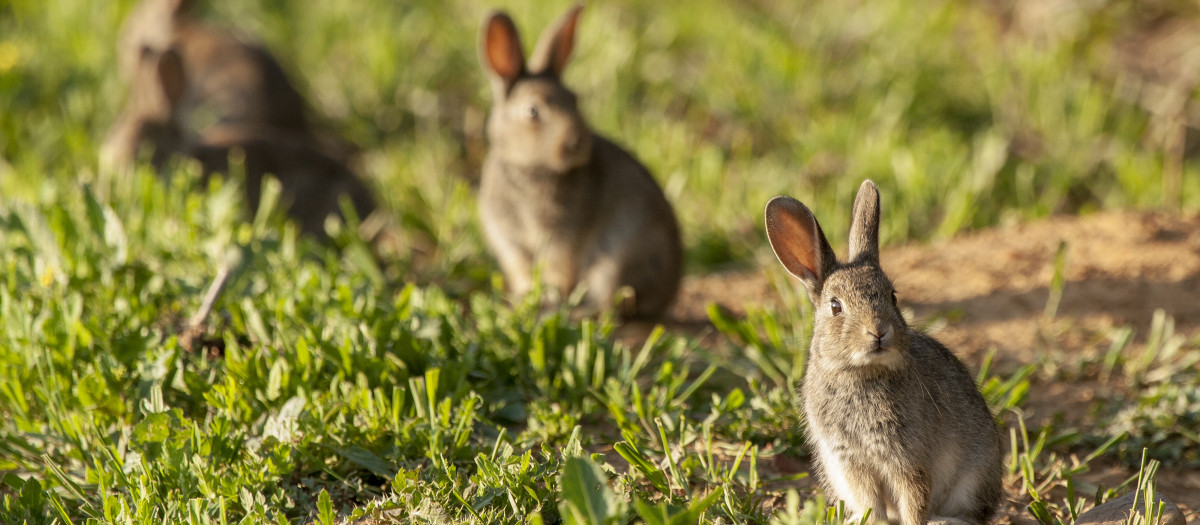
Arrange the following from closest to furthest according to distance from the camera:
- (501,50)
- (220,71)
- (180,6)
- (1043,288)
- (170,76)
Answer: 1. (1043,288)
2. (501,50)
3. (170,76)
4. (220,71)
5. (180,6)

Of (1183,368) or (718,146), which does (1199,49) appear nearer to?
(718,146)

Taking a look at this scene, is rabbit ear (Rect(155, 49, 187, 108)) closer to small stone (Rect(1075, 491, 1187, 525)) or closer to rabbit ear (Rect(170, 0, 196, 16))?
rabbit ear (Rect(170, 0, 196, 16))

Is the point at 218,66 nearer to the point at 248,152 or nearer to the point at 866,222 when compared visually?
the point at 248,152

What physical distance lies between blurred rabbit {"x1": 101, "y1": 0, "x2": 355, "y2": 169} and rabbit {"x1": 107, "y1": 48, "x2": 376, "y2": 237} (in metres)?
0.36

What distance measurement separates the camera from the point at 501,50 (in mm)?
5449

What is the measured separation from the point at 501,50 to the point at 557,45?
0.28 meters

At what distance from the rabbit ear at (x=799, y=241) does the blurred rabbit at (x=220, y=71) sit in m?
5.71

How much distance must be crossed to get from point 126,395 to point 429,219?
3118 millimetres

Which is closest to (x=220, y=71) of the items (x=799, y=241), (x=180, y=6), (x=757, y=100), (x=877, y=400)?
(x=180, y=6)

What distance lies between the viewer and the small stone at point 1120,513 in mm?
3146

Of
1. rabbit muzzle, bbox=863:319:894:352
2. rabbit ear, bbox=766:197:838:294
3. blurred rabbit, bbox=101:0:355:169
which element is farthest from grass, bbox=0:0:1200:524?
rabbit ear, bbox=766:197:838:294

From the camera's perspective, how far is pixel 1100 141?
24.5ft

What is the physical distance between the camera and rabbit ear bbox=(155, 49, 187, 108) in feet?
25.0

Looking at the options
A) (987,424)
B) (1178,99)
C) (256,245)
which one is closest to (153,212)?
(256,245)
